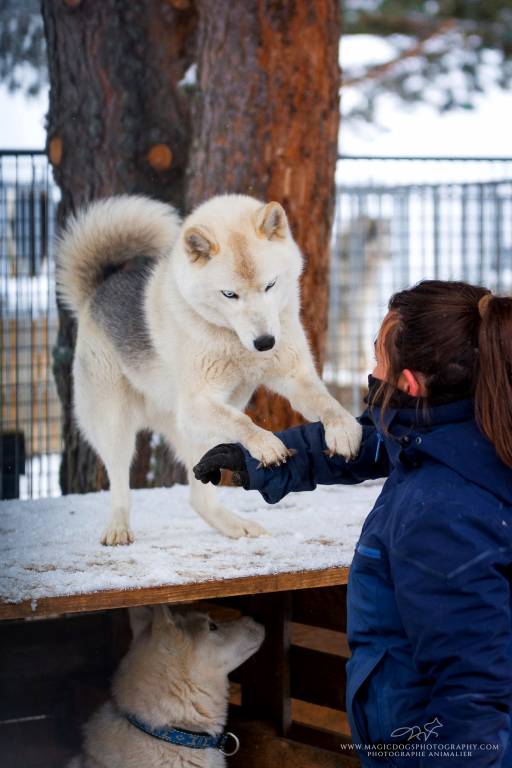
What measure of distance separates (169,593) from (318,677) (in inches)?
30.4

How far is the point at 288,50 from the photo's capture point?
3572mm

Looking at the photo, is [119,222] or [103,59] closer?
[119,222]

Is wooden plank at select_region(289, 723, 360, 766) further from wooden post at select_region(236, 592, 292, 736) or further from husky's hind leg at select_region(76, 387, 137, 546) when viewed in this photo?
husky's hind leg at select_region(76, 387, 137, 546)

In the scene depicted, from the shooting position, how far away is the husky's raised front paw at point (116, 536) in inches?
105

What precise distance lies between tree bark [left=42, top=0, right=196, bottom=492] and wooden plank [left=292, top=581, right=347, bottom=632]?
5.24 ft

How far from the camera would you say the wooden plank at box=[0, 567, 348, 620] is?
202 cm

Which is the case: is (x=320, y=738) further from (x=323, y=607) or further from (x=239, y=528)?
(x=239, y=528)

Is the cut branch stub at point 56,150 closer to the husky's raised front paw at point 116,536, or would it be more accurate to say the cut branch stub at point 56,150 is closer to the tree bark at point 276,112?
the tree bark at point 276,112

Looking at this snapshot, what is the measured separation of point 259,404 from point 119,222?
3.27 feet

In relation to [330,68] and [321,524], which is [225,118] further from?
[321,524]

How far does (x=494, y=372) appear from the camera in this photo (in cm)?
151

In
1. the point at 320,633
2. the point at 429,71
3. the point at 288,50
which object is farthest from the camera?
the point at 429,71

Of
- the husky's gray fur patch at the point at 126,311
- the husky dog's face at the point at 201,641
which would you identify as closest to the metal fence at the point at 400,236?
the husky's gray fur patch at the point at 126,311

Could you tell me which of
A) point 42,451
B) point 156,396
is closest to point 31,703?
point 156,396
